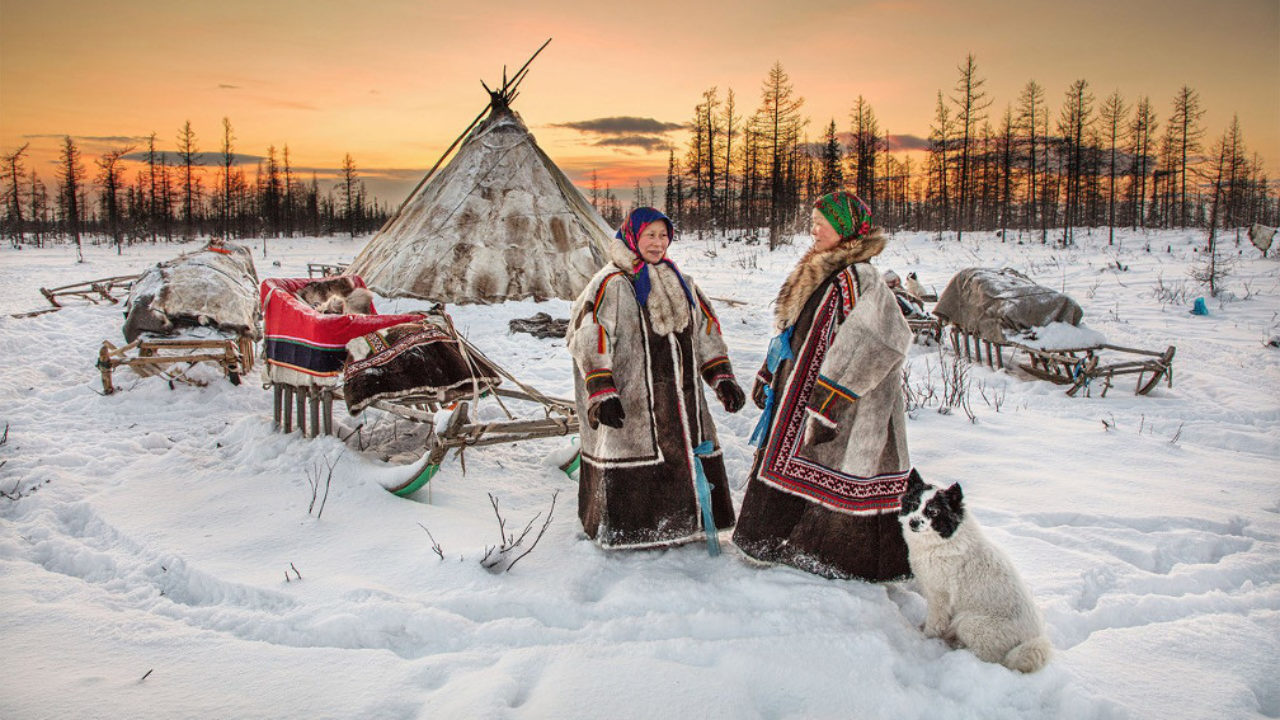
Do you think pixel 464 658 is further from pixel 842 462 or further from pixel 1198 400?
pixel 1198 400

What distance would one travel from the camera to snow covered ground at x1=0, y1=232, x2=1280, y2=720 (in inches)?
79.6

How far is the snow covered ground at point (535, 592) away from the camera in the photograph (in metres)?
2.02

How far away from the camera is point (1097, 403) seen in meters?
6.49

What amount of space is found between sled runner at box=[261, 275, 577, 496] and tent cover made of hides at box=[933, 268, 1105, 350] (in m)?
6.18

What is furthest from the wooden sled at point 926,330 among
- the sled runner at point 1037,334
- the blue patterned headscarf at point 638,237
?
the blue patterned headscarf at point 638,237

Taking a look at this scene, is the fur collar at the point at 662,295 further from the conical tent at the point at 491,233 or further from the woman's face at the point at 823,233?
the conical tent at the point at 491,233

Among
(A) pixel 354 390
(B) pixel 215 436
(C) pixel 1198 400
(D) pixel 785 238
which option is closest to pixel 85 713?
(A) pixel 354 390

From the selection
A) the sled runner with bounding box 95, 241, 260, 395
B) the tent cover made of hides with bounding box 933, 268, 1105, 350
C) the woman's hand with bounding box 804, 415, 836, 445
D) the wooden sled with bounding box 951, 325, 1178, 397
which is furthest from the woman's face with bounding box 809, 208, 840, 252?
the sled runner with bounding box 95, 241, 260, 395

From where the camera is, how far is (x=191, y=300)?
25.8ft

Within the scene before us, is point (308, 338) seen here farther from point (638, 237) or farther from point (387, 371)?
point (638, 237)

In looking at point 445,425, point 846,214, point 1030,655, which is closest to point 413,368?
point 445,425

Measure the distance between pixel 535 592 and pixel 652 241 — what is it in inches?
63.1

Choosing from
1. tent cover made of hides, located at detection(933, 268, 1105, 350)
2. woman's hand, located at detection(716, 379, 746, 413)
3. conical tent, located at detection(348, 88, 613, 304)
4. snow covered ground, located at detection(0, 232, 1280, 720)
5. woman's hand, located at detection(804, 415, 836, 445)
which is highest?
conical tent, located at detection(348, 88, 613, 304)

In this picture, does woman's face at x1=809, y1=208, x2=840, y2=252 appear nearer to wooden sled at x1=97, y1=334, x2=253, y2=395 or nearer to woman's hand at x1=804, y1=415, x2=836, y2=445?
woman's hand at x1=804, y1=415, x2=836, y2=445
